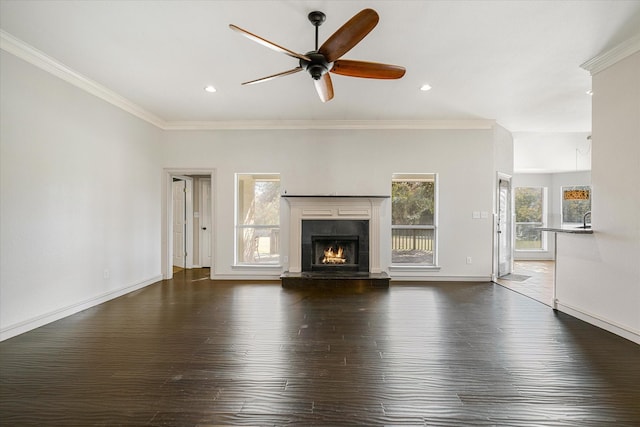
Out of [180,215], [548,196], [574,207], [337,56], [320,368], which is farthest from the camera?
[548,196]

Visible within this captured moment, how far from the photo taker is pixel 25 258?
10.1 feet

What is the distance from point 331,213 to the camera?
213 inches

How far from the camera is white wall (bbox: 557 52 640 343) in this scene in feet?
9.61

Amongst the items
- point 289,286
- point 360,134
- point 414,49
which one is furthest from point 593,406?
point 360,134

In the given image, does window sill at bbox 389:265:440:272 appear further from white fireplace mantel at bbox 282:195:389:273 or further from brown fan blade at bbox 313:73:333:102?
brown fan blade at bbox 313:73:333:102

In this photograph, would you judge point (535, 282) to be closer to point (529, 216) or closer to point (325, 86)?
point (529, 216)

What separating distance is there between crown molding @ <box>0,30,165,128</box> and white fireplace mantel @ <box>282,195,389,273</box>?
270 cm

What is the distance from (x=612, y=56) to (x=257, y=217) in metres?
5.16

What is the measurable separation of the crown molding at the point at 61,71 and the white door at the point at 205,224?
7.80ft

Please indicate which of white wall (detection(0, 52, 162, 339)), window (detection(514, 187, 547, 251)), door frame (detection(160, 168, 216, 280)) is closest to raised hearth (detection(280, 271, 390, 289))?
door frame (detection(160, 168, 216, 280))

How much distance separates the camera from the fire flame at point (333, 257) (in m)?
5.59

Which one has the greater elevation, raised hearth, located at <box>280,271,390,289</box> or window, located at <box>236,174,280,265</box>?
window, located at <box>236,174,280,265</box>

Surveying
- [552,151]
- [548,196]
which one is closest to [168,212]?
[552,151]

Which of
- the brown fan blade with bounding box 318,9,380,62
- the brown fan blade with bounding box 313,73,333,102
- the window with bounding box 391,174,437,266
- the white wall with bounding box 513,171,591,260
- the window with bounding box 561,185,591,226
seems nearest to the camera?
the brown fan blade with bounding box 318,9,380,62
